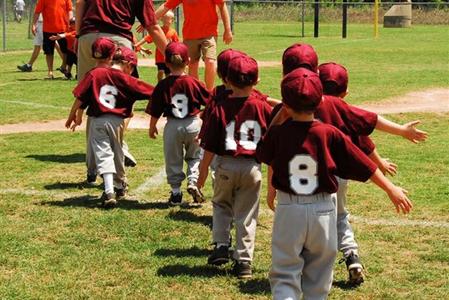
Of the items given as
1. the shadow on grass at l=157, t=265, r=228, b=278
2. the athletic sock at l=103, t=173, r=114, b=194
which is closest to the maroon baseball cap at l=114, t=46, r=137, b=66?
the athletic sock at l=103, t=173, r=114, b=194

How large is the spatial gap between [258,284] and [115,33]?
371 centimetres

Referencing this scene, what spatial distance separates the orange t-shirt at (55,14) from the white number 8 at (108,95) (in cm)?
1092

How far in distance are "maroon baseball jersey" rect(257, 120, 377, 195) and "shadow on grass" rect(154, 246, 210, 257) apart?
1.59 metres

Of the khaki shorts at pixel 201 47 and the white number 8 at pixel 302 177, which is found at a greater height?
the khaki shorts at pixel 201 47

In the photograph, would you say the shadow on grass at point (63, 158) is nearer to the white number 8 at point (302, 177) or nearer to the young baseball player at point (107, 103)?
the young baseball player at point (107, 103)

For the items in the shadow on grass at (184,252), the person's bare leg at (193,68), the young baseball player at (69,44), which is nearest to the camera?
the shadow on grass at (184,252)

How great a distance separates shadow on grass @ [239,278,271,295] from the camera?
474cm

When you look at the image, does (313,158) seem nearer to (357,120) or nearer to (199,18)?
(357,120)

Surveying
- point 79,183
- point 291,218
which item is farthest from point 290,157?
point 79,183

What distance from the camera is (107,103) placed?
686 cm

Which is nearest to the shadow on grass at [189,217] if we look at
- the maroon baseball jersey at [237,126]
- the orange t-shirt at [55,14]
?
the maroon baseball jersey at [237,126]

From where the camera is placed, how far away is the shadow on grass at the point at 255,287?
15.6ft

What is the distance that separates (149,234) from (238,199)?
997mm

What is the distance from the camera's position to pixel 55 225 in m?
6.17
